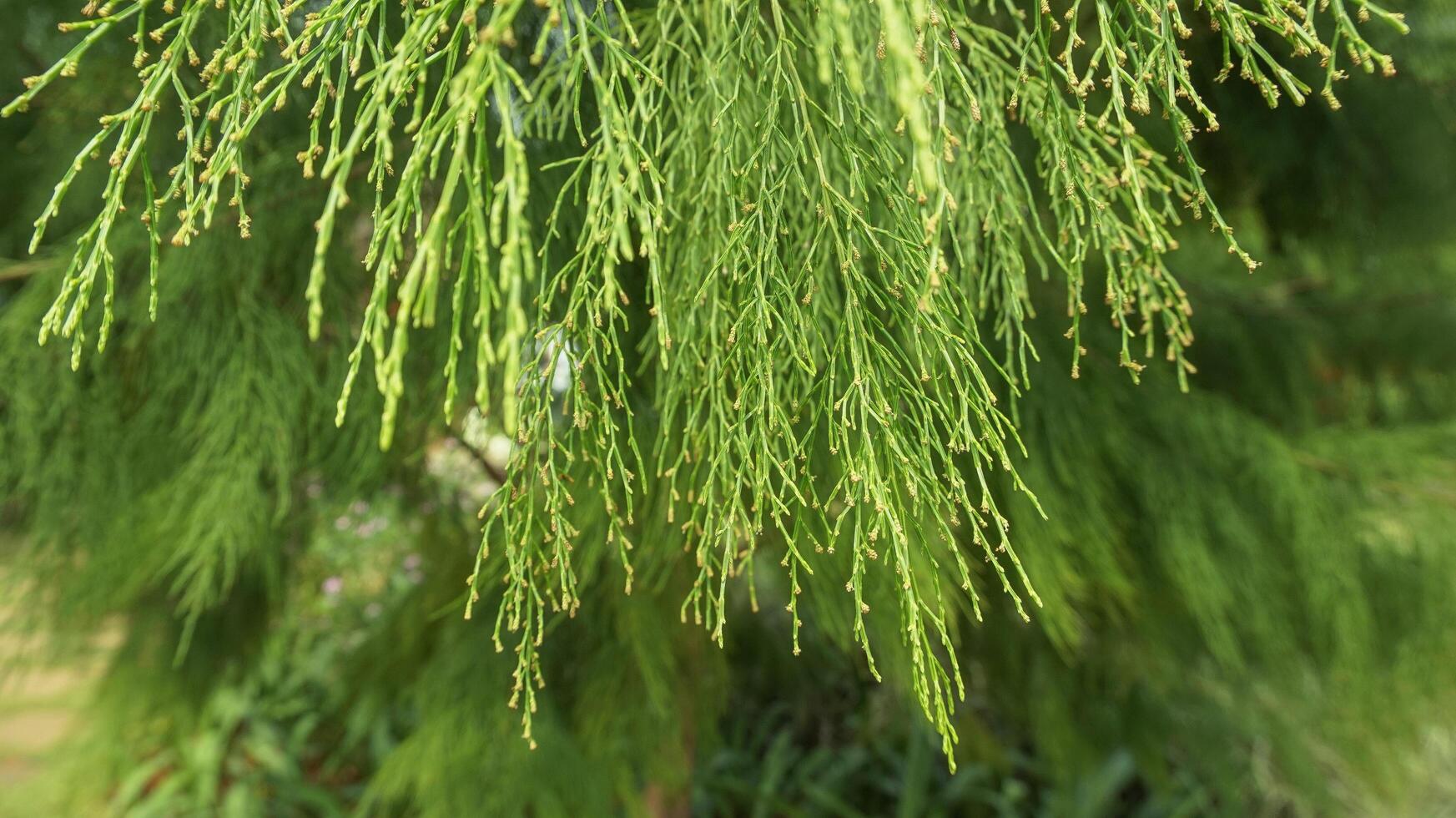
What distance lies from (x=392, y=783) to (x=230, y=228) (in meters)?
0.81

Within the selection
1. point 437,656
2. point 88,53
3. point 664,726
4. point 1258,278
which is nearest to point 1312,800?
point 1258,278

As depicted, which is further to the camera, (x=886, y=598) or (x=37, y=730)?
(x=37, y=730)

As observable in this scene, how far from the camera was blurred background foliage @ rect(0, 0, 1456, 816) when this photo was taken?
99cm

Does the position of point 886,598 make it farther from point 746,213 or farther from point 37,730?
point 37,730

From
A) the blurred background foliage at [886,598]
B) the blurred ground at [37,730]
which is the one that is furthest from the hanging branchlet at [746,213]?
the blurred ground at [37,730]

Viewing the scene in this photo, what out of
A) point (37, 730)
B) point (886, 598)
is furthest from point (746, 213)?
point (37, 730)

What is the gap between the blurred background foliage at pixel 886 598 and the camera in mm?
992

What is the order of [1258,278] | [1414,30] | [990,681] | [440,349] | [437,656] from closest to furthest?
[440,349] → [1414,30] → [437,656] → [990,681] → [1258,278]

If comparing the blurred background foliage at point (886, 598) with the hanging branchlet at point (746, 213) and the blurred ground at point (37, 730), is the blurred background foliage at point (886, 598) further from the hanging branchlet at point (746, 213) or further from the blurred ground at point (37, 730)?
the hanging branchlet at point (746, 213)

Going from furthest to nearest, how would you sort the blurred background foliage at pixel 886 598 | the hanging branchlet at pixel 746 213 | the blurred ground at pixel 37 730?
the blurred ground at pixel 37 730, the blurred background foliage at pixel 886 598, the hanging branchlet at pixel 746 213

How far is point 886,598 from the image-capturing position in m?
0.92

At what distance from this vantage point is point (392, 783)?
50.4 inches

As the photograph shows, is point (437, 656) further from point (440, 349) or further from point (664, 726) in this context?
point (440, 349)

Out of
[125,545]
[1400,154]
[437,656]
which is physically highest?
[1400,154]
